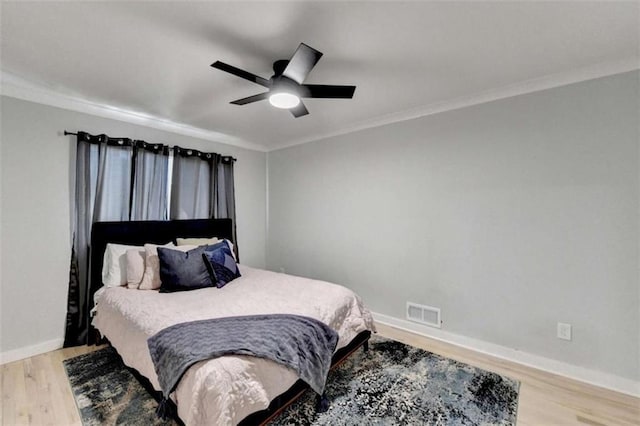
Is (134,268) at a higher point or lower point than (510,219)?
lower

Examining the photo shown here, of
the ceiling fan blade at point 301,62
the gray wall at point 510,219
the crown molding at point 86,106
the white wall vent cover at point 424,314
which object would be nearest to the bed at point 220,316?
the white wall vent cover at point 424,314

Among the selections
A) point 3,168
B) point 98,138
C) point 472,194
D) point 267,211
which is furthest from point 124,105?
point 472,194

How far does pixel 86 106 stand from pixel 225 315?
103 inches

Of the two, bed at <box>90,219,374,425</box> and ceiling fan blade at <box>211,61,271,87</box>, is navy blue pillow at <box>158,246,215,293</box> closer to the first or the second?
bed at <box>90,219,374,425</box>

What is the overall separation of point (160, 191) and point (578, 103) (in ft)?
13.8

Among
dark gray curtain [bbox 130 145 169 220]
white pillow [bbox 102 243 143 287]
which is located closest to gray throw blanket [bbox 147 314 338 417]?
white pillow [bbox 102 243 143 287]

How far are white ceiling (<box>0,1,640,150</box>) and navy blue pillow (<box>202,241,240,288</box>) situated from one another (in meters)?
1.56

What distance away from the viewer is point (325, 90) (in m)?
2.02

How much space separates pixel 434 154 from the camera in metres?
3.08

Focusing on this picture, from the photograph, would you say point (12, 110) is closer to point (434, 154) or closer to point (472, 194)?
point (434, 154)

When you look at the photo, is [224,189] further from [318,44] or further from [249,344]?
[249,344]

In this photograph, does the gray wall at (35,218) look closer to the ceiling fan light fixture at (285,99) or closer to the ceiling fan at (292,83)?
the ceiling fan at (292,83)

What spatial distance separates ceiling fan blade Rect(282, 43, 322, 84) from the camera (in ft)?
5.49

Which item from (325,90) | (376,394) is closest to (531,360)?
(376,394)
